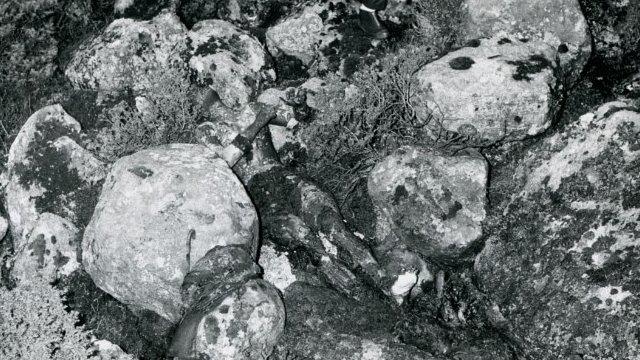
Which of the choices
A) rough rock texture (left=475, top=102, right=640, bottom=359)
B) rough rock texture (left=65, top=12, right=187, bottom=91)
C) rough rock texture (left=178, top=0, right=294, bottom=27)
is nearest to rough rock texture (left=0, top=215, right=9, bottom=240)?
rough rock texture (left=65, top=12, right=187, bottom=91)

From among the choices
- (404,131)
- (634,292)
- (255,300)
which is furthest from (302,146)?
(634,292)

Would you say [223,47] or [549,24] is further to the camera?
[223,47]

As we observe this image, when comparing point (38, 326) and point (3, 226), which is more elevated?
point (38, 326)

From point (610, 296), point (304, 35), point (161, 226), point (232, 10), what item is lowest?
point (610, 296)

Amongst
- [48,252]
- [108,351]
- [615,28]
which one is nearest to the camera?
[108,351]

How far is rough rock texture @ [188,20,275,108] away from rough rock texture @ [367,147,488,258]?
2.12 meters

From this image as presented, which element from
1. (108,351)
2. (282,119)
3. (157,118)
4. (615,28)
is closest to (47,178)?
(157,118)

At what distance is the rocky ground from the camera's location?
5.07 meters

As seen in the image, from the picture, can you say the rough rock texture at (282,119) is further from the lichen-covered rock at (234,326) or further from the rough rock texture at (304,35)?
the lichen-covered rock at (234,326)

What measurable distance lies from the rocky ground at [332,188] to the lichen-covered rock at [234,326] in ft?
0.06

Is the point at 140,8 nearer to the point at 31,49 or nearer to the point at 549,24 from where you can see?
the point at 31,49

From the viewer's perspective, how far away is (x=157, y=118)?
6.87m

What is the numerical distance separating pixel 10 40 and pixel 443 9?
581 cm

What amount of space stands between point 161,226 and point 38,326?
58.8 inches
